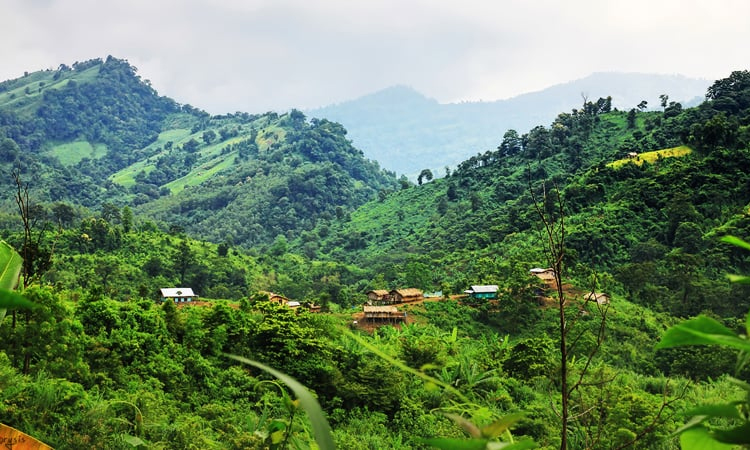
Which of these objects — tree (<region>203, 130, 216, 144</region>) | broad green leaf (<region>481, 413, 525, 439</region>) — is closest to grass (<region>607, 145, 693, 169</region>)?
broad green leaf (<region>481, 413, 525, 439</region>)

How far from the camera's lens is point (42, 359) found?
26.4 ft

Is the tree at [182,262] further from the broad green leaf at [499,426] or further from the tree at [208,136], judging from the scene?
the tree at [208,136]

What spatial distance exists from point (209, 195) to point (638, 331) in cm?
5698

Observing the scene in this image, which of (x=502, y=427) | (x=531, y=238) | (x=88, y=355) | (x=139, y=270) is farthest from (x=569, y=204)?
(x=502, y=427)

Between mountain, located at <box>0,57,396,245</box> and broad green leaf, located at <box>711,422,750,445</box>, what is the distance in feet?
161

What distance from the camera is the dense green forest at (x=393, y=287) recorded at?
6449 mm

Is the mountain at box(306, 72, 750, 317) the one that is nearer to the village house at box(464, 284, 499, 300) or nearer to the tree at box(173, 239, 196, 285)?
the village house at box(464, 284, 499, 300)

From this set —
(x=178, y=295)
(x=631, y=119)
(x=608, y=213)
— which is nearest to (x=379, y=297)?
(x=178, y=295)

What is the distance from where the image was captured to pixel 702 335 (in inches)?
19.5

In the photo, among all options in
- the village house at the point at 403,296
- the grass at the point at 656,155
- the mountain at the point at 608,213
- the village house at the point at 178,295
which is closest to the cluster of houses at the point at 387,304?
the village house at the point at 403,296

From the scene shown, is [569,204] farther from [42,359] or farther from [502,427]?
[502,427]

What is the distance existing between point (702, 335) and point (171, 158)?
95.6 m

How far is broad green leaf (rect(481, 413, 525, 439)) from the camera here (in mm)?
543

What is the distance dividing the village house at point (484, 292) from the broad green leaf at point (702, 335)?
23.2 metres
